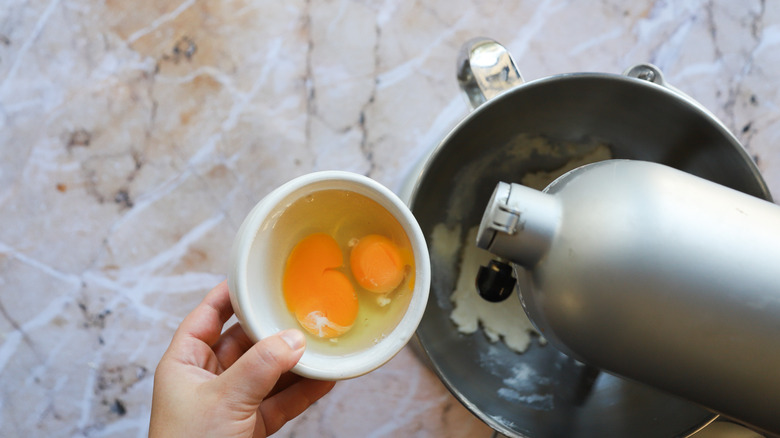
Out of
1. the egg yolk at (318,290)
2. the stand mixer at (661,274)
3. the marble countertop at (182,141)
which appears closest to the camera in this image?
the stand mixer at (661,274)

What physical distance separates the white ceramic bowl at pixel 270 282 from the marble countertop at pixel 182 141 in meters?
0.25

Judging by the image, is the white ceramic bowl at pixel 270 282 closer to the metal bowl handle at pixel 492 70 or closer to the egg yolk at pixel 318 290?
the egg yolk at pixel 318 290

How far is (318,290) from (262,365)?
3.6 inches

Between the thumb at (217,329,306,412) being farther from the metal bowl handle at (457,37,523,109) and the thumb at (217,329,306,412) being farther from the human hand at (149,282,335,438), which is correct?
the metal bowl handle at (457,37,523,109)

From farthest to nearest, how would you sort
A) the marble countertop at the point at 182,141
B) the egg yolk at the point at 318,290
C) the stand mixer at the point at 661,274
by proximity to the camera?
the marble countertop at the point at 182,141, the egg yolk at the point at 318,290, the stand mixer at the point at 661,274

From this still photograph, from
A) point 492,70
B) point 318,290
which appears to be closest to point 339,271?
point 318,290

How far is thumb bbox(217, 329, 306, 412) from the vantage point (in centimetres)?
41

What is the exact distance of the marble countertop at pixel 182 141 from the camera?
2.24 feet

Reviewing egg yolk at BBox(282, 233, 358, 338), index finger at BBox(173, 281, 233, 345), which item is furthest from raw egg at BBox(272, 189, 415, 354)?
index finger at BBox(173, 281, 233, 345)

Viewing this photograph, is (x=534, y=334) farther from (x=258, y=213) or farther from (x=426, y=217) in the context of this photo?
(x=258, y=213)

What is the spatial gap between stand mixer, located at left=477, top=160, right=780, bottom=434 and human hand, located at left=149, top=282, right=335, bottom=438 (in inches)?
7.7

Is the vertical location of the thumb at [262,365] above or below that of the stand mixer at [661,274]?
below

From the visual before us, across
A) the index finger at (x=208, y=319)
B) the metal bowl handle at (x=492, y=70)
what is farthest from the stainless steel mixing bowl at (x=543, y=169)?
the index finger at (x=208, y=319)

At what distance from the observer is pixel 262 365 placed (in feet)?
1.35
